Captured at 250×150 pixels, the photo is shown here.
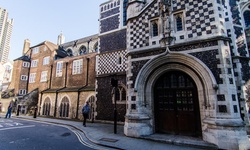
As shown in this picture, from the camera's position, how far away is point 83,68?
666 inches

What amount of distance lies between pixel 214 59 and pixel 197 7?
9.60ft

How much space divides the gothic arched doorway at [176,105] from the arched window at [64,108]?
12036 millimetres

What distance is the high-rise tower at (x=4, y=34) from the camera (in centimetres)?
10775

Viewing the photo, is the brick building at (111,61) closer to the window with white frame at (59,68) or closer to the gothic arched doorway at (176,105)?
the gothic arched doorway at (176,105)

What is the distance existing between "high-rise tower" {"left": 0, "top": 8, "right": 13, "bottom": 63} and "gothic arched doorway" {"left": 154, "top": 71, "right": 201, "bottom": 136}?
138 metres

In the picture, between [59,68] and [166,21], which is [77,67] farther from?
[166,21]

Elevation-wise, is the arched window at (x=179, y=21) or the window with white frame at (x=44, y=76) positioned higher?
the arched window at (x=179, y=21)

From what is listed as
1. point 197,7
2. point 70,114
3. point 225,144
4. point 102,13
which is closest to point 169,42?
point 197,7

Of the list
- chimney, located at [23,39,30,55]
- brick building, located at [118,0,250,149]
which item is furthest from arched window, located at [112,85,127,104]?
chimney, located at [23,39,30,55]

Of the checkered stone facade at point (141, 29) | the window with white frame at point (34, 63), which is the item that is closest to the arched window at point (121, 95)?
the checkered stone facade at point (141, 29)

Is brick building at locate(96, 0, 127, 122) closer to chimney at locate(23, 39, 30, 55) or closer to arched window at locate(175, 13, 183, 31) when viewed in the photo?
arched window at locate(175, 13, 183, 31)

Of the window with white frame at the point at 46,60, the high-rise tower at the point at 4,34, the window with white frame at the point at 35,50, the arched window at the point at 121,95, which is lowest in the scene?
the arched window at the point at 121,95

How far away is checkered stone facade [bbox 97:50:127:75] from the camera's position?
12.6 meters

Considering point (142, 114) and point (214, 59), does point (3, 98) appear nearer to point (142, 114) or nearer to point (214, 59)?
point (142, 114)
